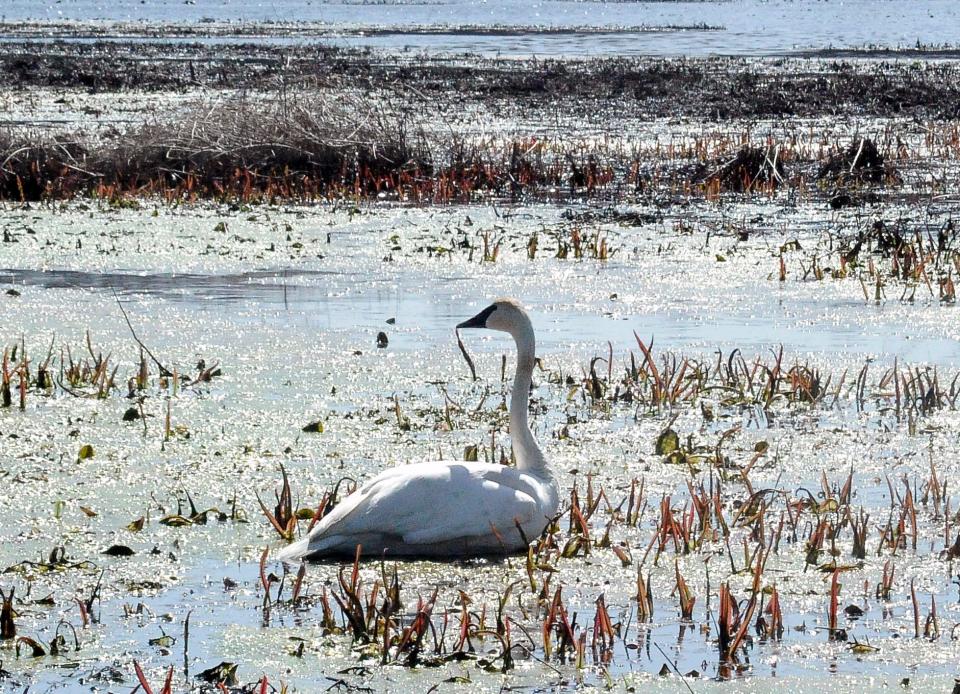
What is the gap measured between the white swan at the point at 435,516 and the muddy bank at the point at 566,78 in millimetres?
17995

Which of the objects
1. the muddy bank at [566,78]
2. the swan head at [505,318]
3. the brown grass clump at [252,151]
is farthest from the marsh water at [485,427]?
the muddy bank at [566,78]

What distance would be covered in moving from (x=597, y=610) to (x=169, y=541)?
162 cm

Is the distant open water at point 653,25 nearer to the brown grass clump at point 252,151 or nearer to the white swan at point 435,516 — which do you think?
the brown grass clump at point 252,151

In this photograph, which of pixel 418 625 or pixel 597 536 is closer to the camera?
pixel 418 625

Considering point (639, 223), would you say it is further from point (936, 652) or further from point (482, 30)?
point (482, 30)

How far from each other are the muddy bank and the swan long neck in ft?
56.8

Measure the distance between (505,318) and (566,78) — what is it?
28.1m

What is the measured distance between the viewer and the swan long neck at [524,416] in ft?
18.0

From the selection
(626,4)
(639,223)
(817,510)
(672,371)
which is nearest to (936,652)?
(817,510)

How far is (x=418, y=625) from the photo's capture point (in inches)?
167

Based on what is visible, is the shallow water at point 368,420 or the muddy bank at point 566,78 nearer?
the shallow water at point 368,420

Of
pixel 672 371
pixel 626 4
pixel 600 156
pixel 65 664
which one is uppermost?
pixel 626 4

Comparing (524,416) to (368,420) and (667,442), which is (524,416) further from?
(368,420)

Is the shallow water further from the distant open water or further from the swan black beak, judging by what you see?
the distant open water
